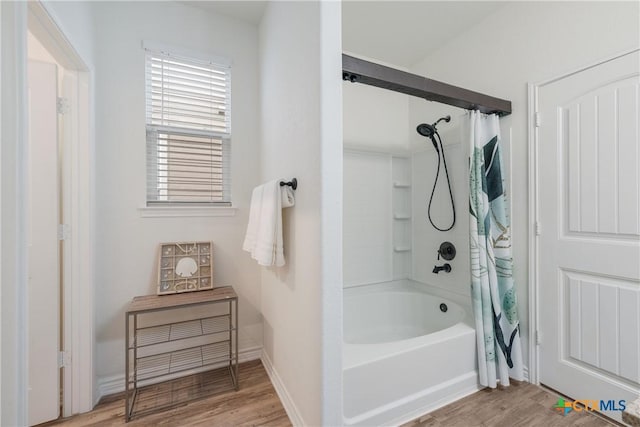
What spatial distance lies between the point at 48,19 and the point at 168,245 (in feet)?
4.40

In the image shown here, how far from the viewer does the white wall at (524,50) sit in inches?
60.0

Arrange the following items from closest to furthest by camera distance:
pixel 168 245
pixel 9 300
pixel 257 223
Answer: pixel 9 300
pixel 257 223
pixel 168 245

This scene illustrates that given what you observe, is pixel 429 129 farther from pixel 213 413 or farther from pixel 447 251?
pixel 213 413

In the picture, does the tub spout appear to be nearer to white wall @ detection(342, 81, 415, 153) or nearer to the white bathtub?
the white bathtub

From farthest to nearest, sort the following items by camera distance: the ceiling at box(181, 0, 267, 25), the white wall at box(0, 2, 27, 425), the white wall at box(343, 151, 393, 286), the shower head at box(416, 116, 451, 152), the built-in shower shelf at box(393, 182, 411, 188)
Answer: the built-in shower shelf at box(393, 182, 411, 188), the white wall at box(343, 151, 393, 286), the shower head at box(416, 116, 451, 152), the ceiling at box(181, 0, 267, 25), the white wall at box(0, 2, 27, 425)

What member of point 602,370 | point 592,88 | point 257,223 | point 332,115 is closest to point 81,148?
point 257,223

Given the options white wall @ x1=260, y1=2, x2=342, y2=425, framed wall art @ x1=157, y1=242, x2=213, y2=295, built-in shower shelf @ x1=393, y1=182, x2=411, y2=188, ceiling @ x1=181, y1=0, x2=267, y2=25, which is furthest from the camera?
built-in shower shelf @ x1=393, y1=182, x2=411, y2=188

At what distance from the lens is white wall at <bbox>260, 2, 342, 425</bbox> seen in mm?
1239

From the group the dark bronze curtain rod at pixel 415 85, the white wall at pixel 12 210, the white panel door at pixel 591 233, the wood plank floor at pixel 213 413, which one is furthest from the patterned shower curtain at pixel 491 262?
the white wall at pixel 12 210

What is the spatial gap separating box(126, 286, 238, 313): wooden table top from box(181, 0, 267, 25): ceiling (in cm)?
213

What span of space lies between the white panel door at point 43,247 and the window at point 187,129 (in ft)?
1.67

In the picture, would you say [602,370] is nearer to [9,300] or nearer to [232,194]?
[232,194]

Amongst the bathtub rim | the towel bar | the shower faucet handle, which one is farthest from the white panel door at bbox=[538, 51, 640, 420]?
the towel bar

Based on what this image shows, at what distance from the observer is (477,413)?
5.14 feet
